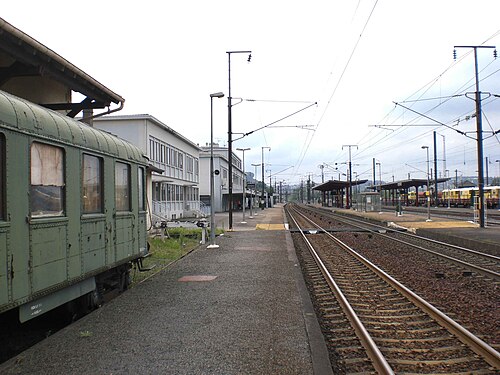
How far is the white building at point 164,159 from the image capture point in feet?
111

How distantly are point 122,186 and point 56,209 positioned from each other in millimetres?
2661

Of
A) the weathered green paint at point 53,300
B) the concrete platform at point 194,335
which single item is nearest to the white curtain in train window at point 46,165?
the weathered green paint at point 53,300

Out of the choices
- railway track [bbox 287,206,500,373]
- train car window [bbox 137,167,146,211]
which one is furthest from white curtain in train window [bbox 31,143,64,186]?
railway track [bbox 287,206,500,373]

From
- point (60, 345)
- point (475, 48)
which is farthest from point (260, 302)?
point (475, 48)

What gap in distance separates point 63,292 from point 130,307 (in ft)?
5.36

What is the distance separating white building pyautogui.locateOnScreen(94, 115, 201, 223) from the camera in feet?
111

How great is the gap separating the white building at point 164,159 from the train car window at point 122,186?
1691 cm

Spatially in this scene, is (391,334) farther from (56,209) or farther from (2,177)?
(2,177)

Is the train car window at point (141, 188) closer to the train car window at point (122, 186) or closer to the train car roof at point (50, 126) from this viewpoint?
the train car window at point (122, 186)

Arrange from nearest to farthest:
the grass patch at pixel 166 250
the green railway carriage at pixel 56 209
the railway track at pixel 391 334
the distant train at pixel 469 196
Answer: the green railway carriage at pixel 56 209
the railway track at pixel 391 334
the grass patch at pixel 166 250
the distant train at pixel 469 196

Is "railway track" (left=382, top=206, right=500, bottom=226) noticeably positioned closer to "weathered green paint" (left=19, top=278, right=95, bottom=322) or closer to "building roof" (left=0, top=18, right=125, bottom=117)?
"building roof" (left=0, top=18, right=125, bottom=117)

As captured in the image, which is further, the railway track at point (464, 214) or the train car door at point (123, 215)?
the railway track at point (464, 214)

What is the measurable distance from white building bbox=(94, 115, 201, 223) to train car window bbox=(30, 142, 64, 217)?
64.6 feet

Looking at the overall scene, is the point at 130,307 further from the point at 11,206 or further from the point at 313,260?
the point at 313,260
